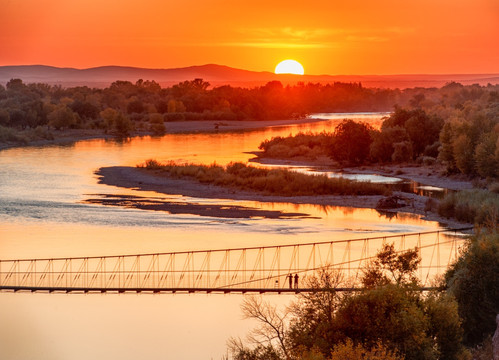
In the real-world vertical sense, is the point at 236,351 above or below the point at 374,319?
below

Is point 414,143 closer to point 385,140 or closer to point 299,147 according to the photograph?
point 385,140

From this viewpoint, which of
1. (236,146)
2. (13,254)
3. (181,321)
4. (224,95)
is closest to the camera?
(181,321)

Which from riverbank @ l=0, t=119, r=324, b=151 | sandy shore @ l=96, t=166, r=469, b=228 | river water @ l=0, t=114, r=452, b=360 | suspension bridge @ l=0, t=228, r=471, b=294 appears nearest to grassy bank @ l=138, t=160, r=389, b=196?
sandy shore @ l=96, t=166, r=469, b=228

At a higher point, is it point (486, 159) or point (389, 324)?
point (486, 159)

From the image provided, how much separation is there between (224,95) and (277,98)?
10.1 meters

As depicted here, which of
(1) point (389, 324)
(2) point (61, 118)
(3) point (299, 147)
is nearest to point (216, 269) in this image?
(1) point (389, 324)

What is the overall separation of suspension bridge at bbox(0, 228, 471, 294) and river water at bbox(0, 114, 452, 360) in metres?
0.36

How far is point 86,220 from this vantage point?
32.4 meters

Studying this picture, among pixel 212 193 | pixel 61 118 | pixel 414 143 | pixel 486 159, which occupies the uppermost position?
pixel 486 159

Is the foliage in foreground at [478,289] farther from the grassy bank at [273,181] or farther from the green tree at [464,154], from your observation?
the green tree at [464,154]

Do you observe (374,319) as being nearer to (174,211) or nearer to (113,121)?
(174,211)

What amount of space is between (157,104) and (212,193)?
216 ft

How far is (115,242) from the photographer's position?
93.4ft

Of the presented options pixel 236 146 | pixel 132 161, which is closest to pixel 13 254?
pixel 132 161
